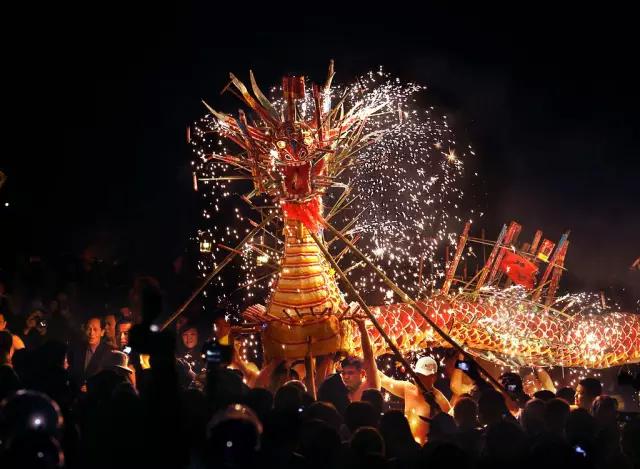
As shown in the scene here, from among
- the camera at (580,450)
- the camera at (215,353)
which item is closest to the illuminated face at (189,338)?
the camera at (215,353)

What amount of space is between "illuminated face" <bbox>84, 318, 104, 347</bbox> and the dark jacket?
28cm

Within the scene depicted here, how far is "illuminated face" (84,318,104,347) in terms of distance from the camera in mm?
5883

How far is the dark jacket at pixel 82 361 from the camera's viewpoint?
Answer: 4.98 meters

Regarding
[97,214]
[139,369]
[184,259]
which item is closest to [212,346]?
[139,369]

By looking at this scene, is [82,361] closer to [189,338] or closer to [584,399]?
[189,338]

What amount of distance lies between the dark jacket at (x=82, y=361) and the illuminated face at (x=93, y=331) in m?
0.28

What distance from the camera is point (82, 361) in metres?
5.43

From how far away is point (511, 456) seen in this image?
10.1ft

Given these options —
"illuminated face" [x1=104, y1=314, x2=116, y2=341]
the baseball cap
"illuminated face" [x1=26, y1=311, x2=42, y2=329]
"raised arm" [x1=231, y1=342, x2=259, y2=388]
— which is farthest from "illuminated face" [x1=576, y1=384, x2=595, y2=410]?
"illuminated face" [x1=26, y1=311, x2=42, y2=329]

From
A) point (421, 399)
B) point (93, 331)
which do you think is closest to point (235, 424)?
point (421, 399)

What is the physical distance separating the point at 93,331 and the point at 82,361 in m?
0.54

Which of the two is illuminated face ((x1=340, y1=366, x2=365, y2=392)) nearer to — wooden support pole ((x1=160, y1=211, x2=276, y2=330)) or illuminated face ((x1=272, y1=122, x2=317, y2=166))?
wooden support pole ((x1=160, y1=211, x2=276, y2=330))

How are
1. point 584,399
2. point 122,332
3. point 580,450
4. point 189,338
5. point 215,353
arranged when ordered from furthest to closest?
point 189,338, point 122,332, point 584,399, point 580,450, point 215,353

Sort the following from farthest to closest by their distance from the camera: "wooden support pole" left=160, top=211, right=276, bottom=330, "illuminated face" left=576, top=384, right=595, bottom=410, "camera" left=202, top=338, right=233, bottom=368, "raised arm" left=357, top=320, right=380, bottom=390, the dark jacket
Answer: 1. "wooden support pole" left=160, top=211, right=276, bottom=330
2. the dark jacket
3. "raised arm" left=357, top=320, right=380, bottom=390
4. "illuminated face" left=576, top=384, right=595, bottom=410
5. "camera" left=202, top=338, right=233, bottom=368
